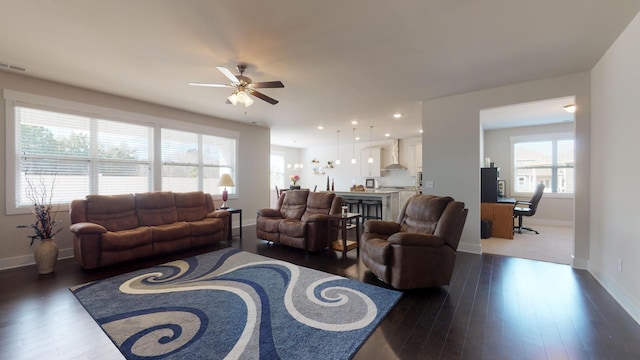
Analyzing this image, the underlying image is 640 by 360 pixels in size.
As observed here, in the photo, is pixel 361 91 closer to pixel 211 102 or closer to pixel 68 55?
pixel 211 102

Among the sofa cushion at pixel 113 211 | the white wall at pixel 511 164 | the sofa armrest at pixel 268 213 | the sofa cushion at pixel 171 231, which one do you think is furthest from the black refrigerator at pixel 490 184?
the sofa cushion at pixel 113 211

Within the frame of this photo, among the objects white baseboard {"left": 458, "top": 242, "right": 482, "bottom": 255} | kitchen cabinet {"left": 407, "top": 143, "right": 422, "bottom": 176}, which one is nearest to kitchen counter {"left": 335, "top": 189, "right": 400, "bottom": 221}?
kitchen cabinet {"left": 407, "top": 143, "right": 422, "bottom": 176}

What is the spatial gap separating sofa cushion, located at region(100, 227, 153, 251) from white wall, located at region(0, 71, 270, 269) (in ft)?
3.88

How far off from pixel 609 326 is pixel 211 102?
19.5 ft

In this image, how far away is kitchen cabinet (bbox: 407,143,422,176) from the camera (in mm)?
8258

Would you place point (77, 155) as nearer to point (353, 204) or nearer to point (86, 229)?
point (86, 229)

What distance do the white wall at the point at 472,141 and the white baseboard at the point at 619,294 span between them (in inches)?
19.3

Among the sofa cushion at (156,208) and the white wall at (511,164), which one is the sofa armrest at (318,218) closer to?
the sofa cushion at (156,208)

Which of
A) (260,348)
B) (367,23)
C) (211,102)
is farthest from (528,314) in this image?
(211,102)

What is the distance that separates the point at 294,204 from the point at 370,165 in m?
4.84

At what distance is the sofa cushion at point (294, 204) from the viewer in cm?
506

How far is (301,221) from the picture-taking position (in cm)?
451

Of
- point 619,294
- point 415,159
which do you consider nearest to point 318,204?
point 619,294

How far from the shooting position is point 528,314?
231 cm
